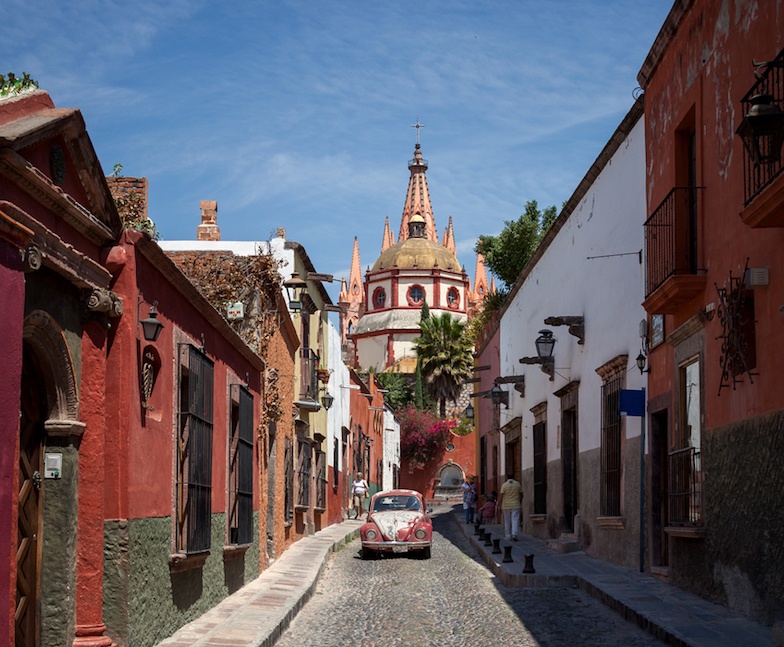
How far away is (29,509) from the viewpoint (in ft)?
26.4

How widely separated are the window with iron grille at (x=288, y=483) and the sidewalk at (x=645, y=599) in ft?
15.1

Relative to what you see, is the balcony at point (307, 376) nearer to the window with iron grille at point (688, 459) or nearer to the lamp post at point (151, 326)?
the window with iron grille at point (688, 459)

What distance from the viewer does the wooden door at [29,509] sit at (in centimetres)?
787

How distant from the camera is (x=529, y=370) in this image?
2886 centimetres

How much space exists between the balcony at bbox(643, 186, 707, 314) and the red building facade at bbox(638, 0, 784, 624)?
0.9 inches

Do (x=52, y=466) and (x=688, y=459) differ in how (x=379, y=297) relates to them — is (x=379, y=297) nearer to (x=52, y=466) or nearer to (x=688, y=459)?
(x=688, y=459)

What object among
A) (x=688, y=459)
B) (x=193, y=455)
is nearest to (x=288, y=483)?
(x=688, y=459)

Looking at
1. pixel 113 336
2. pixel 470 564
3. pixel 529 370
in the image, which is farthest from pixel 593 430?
pixel 113 336

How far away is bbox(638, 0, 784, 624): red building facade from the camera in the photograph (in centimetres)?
1018

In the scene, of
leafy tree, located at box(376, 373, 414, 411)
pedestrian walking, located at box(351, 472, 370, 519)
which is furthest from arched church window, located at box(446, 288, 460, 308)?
pedestrian walking, located at box(351, 472, 370, 519)

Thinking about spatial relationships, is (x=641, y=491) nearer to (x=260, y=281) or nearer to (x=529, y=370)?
(x=260, y=281)

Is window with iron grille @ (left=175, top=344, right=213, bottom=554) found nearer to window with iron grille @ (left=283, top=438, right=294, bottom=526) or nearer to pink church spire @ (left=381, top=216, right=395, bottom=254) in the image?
window with iron grille @ (left=283, top=438, right=294, bottom=526)

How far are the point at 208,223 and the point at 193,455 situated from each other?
1338cm

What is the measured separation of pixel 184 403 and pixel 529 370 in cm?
1830
